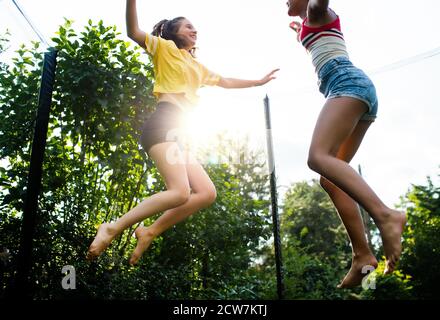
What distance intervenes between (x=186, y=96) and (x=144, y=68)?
2275 mm

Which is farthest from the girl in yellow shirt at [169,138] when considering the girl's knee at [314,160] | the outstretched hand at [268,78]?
the girl's knee at [314,160]

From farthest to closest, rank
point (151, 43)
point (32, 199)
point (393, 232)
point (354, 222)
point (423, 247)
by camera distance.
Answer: point (423, 247)
point (32, 199)
point (151, 43)
point (354, 222)
point (393, 232)

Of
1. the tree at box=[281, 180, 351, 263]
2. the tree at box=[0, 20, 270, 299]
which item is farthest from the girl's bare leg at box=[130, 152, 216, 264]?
the tree at box=[281, 180, 351, 263]

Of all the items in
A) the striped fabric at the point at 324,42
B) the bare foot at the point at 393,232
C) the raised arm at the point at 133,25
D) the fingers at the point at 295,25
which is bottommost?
the bare foot at the point at 393,232

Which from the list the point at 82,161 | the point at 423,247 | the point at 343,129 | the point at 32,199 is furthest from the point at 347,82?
the point at 423,247

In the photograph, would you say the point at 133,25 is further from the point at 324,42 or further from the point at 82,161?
the point at 82,161

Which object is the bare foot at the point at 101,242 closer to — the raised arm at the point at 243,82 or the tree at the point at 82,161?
the raised arm at the point at 243,82

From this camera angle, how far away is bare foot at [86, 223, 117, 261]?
169 centimetres

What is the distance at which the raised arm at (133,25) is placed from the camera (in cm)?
175

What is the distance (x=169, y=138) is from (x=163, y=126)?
0.21ft

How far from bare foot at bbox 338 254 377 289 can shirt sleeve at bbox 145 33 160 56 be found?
144cm

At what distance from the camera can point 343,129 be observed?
155 centimetres

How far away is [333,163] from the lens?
4.96ft

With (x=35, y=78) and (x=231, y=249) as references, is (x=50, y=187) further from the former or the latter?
(x=231, y=249)
